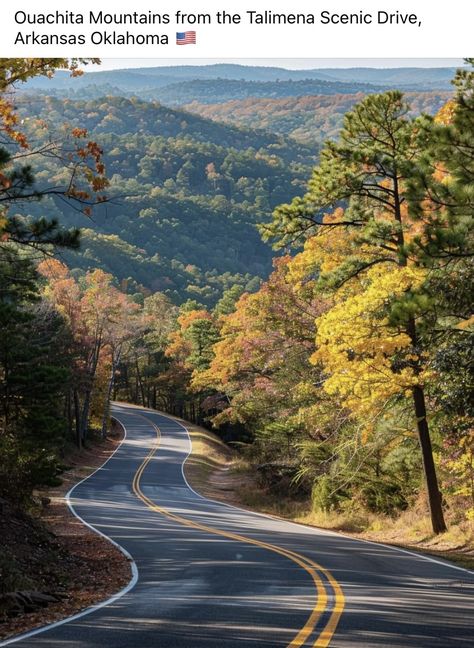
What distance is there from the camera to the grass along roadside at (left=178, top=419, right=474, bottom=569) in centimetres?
2180

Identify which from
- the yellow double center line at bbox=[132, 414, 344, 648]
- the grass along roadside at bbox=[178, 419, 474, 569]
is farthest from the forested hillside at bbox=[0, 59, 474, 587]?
the yellow double center line at bbox=[132, 414, 344, 648]

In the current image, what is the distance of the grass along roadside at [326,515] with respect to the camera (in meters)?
21.8

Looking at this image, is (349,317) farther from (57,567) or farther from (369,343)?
(57,567)

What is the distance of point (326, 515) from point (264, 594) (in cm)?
1915

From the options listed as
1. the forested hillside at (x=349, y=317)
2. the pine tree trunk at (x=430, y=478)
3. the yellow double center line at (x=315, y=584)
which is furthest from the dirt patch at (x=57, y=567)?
the pine tree trunk at (x=430, y=478)

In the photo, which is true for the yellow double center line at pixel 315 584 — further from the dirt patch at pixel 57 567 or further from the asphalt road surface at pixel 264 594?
the dirt patch at pixel 57 567

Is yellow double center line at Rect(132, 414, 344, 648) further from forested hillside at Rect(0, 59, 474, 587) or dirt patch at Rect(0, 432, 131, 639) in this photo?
forested hillside at Rect(0, 59, 474, 587)

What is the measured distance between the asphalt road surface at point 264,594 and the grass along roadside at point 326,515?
1.71m

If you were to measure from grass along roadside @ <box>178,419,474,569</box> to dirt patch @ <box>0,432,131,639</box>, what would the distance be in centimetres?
757

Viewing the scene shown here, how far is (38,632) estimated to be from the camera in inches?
396

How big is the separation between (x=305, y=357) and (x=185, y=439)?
1356 inches

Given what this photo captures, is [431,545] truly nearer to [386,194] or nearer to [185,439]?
[386,194]

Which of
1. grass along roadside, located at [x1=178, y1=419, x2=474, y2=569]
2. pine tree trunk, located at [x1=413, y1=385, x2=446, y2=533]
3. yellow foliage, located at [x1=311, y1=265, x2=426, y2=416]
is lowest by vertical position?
grass along roadside, located at [x1=178, y1=419, x2=474, y2=569]

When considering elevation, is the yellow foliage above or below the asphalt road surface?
above
